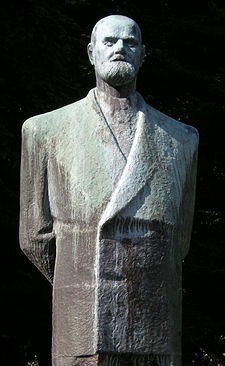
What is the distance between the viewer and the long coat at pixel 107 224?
23.0ft

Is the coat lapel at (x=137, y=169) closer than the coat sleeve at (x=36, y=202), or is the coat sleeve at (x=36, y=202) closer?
the coat lapel at (x=137, y=169)

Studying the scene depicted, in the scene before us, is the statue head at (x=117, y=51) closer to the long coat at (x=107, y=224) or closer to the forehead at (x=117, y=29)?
the forehead at (x=117, y=29)

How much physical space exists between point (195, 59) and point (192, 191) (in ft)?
45.0

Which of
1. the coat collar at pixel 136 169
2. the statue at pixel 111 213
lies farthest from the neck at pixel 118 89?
the coat collar at pixel 136 169

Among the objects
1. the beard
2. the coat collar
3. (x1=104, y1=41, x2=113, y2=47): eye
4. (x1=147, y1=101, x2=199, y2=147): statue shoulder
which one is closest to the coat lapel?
the coat collar

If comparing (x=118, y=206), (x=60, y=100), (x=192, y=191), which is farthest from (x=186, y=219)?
(x=60, y=100)

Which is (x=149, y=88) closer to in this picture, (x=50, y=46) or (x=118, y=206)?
(x=50, y=46)

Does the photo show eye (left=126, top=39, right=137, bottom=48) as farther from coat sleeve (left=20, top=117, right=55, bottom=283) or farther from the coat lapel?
coat sleeve (left=20, top=117, right=55, bottom=283)

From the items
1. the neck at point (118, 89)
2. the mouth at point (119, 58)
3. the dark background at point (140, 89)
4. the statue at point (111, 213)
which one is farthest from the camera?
the dark background at point (140, 89)

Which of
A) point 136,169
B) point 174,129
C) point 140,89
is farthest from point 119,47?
point 140,89

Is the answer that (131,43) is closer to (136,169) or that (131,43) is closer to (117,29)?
(117,29)

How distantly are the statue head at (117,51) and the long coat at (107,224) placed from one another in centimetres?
21

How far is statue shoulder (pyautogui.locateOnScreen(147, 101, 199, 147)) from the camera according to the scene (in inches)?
292

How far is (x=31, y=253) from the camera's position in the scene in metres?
7.53
